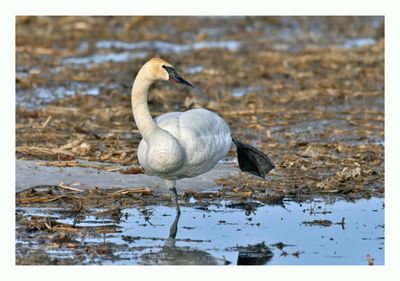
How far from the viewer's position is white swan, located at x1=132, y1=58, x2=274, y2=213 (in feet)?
26.6

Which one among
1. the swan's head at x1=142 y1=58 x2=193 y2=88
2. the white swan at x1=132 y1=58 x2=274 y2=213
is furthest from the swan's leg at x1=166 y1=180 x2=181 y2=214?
the swan's head at x1=142 y1=58 x2=193 y2=88

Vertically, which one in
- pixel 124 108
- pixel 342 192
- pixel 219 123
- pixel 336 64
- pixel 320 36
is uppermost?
pixel 320 36

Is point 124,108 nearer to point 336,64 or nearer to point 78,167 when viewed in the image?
point 78,167

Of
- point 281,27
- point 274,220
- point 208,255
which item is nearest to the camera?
point 208,255

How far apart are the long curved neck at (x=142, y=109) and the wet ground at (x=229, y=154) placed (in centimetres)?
84

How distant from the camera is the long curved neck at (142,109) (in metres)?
8.25

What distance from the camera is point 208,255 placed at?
7.22 meters

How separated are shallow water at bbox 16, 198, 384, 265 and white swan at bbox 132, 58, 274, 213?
1.58ft

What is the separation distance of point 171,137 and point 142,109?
477mm

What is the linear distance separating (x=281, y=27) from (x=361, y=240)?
1681cm

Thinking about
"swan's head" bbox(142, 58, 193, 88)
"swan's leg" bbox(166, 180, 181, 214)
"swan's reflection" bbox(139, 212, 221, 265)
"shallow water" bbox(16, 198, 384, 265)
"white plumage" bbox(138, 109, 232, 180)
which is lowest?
"swan's reflection" bbox(139, 212, 221, 265)

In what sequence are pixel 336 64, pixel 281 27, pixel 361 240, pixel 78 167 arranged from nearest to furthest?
pixel 361 240, pixel 78 167, pixel 336 64, pixel 281 27

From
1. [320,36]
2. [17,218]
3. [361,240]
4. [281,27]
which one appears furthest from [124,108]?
[281,27]

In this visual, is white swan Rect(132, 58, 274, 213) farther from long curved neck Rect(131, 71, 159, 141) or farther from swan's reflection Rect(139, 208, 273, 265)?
swan's reflection Rect(139, 208, 273, 265)
